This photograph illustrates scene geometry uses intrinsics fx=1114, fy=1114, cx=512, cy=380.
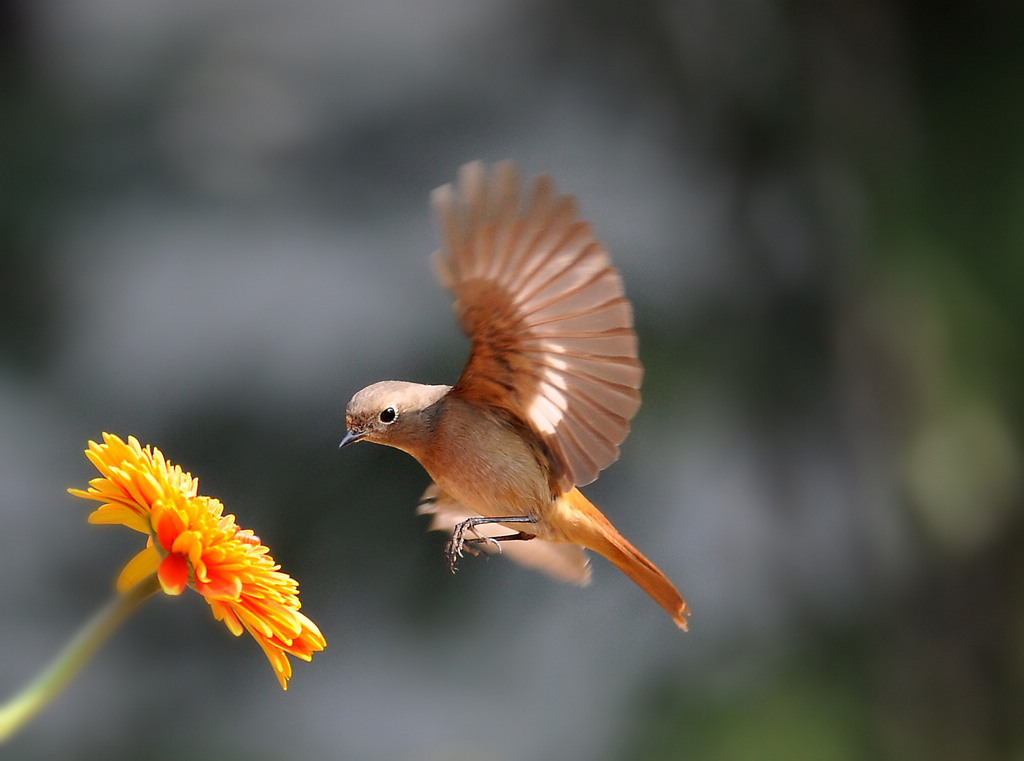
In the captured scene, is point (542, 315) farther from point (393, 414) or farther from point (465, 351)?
point (465, 351)

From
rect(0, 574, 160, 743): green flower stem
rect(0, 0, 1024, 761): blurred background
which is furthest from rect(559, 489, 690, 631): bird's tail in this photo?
rect(0, 0, 1024, 761): blurred background

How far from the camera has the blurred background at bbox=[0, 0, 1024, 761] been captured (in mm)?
2195

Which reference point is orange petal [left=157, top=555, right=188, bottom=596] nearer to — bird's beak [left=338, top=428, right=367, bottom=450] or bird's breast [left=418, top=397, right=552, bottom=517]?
bird's beak [left=338, top=428, right=367, bottom=450]

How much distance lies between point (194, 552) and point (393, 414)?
0.84 feet

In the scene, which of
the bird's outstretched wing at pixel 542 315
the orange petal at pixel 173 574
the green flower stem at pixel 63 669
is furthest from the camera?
the bird's outstretched wing at pixel 542 315

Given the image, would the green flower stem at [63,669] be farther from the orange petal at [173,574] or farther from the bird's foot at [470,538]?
the bird's foot at [470,538]

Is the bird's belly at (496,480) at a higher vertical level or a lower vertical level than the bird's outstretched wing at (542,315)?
lower

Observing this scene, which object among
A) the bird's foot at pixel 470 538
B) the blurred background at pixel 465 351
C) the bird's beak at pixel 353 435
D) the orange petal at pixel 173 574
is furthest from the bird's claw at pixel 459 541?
the blurred background at pixel 465 351

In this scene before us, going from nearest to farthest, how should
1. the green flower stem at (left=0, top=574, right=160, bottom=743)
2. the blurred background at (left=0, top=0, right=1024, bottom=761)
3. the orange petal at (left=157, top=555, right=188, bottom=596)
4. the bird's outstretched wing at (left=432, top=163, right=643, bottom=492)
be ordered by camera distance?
the green flower stem at (left=0, top=574, right=160, bottom=743) → the orange petal at (left=157, top=555, right=188, bottom=596) → the bird's outstretched wing at (left=432, top=163, right=643, bottom=492) → the blurred background at (left=0, top=0, right=1024, bottom=761)

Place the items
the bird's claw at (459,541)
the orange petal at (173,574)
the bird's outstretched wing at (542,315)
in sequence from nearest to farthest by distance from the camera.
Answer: the orange petal at (173,574) < the bird's outstretched wing at (542,315) < the bird's claw at (459,541)

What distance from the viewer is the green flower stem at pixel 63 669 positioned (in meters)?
0.48

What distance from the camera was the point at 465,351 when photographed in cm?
214

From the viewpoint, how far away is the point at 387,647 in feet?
7.39

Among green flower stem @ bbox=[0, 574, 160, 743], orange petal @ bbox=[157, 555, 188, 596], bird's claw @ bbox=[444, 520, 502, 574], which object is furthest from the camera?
bird's claw @ bbox=[444, 520, 502, 574]
